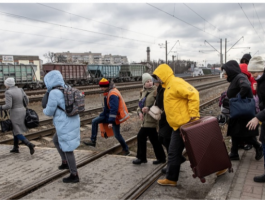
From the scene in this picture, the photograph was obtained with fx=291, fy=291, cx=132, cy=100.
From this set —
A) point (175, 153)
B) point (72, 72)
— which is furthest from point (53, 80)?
point (72, 72)

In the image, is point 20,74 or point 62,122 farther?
point 20,74

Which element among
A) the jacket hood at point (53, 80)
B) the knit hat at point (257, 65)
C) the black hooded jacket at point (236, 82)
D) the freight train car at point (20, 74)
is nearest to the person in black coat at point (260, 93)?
the knit hat at point (257, 65)

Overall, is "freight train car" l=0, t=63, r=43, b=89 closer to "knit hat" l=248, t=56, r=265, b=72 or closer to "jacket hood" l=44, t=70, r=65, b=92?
"jacket hood" l=44, t=70, r=65, b=92

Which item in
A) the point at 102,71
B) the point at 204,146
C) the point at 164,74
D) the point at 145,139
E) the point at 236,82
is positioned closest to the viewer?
the point at 204,146

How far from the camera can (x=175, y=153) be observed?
14.4ft

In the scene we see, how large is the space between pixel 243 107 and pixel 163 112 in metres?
1.53

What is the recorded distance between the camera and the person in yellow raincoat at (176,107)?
4.13 m

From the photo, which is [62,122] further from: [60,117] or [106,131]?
[106,131]

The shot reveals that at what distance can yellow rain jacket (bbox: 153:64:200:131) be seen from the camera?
162 inches

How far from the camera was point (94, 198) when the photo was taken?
13.6ft

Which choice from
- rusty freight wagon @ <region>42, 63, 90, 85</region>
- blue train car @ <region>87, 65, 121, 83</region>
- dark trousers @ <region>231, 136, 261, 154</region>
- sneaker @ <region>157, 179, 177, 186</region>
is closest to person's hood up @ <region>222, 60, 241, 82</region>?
dark trousers @ <region>231, 136, 261, 154</region>

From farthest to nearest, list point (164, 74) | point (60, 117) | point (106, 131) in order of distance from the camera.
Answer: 1. point (106, 131)
2. point (60, 117)
3. point (164, 74)

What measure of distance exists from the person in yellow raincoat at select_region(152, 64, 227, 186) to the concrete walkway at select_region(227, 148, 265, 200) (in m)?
0.89

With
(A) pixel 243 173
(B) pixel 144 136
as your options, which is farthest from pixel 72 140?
(A) pixel 243 173
